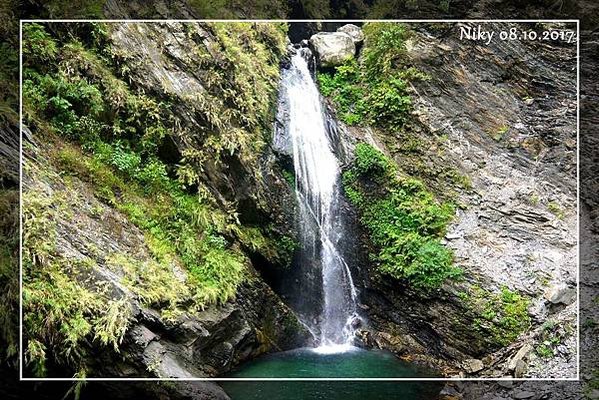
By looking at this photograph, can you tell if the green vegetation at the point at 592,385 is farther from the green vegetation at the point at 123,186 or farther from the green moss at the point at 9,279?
the green moss at the point at 9,279

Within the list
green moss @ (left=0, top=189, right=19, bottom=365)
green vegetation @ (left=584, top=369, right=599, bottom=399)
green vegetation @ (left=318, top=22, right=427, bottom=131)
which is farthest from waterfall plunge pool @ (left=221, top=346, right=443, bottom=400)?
green vegetation @ (left=318, top=22, right=427, bottom=131)

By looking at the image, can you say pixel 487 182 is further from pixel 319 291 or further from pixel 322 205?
pixel 319 291

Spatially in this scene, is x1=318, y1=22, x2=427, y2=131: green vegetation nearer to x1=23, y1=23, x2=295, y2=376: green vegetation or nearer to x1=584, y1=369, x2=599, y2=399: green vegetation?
x1=23, y1=23, x2=295, y2=376: green vegetation

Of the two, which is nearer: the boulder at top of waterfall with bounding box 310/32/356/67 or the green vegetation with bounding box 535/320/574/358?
the green vegetation with bounding box 535/320/574/358

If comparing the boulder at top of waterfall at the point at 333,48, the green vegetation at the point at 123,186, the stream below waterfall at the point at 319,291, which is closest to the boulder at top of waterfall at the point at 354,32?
the boulder at top of waterfall at the point at 333,48

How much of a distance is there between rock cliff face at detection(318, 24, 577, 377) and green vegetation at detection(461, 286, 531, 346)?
34mm

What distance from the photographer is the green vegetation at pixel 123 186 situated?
3436 millimetres

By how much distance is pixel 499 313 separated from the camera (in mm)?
5828

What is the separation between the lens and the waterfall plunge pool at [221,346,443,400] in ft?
14.6

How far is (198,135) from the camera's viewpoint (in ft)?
18.6

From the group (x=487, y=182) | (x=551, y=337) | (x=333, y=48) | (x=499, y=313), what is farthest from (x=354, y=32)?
(x=551, y=337)

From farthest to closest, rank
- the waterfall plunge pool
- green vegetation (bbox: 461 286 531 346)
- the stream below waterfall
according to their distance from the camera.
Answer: green vegetation (bbox: 461 286 531 346) < the stream below waterfall < the waterfall plunge pool

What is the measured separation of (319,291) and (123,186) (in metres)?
2.88

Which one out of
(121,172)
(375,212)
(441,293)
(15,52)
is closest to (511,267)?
(441,293)
